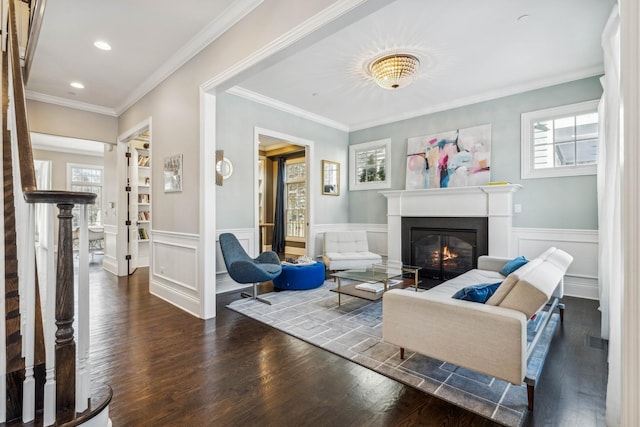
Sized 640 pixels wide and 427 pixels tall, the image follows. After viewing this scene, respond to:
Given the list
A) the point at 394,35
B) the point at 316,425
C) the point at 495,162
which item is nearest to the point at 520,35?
the point at 394,35

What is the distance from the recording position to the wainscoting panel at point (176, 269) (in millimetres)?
3605

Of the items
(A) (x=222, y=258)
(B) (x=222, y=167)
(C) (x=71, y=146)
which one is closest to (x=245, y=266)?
(A) (x=222, y=258)

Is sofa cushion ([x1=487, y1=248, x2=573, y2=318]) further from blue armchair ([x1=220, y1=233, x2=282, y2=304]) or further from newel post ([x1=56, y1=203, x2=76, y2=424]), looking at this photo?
blue armchair ([x1=220, y1=233, x2=282, y2=304])

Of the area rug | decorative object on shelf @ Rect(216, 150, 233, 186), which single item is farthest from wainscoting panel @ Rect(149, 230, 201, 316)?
Answer: decorative object on shelf @ Rect(216, 150, 233, 186)

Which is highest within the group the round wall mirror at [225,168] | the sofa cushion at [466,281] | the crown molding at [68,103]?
the crown molding at [68,103]

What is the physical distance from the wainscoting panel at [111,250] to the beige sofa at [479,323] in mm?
5489

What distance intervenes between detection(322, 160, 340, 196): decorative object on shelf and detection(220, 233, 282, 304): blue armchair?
2.32 metres

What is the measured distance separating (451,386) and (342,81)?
12.7 ft

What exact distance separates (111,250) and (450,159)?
6670mm

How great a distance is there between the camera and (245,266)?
12.2ft

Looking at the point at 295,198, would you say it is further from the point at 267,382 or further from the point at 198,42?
the point at 267,382

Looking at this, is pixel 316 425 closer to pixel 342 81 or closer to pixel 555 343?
pixel 555 343

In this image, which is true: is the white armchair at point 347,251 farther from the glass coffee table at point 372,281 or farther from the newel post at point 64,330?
the newel post at point 64,330

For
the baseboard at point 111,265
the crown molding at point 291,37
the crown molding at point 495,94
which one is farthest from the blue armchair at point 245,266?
the crown molding at point 495,94
